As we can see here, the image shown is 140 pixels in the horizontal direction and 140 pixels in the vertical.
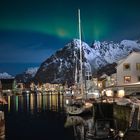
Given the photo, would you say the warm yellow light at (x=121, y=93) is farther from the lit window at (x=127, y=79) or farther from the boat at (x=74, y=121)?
the lit window at (x=127, y=79)

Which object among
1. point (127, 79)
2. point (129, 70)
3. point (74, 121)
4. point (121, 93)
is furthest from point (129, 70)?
point (74, 121)

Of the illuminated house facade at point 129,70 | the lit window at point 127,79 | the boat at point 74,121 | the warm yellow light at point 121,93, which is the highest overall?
the illuminated house facade at point 129,70

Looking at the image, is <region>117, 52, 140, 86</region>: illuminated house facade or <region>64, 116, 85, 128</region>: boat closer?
<region>64, 116, 85, 128</region>: boat

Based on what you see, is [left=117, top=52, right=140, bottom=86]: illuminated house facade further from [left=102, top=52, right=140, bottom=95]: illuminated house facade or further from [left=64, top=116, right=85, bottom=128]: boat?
[left=64, top=116, right=85, bottom=128]: boat

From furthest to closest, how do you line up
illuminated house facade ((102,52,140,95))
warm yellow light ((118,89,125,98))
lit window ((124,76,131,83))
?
lit window ((124,76,131,83)) < illuminated house facade ((102,52,140,95)) < warm yellow light ((118,89,125,98))

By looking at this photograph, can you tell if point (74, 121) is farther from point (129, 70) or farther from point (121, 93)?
point (129, 70)

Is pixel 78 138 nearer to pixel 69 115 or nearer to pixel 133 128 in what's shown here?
pixel 133 128

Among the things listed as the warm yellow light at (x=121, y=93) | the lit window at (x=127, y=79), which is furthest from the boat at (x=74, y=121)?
the lit window at (x=127, y=79)

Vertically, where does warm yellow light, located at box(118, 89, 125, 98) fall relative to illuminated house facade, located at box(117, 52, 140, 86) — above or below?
below

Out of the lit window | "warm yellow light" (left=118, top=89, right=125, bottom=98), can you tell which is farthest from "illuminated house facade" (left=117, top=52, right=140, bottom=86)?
"warm yellow light" (left=118, top=89, right=125, bottom=98)

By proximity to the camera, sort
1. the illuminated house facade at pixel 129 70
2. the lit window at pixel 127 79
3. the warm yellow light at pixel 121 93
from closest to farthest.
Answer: the warm yellow light at pixel 121 93 → the illuminated house facade at pixel 129 70 → the lit window at pixel 127 79

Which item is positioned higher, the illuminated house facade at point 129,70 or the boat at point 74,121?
the illuminated house facade at point 129,70

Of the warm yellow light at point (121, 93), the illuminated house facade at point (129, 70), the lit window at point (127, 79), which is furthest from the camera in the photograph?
the lit window at point (127, 79)

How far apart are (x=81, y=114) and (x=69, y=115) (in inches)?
187
